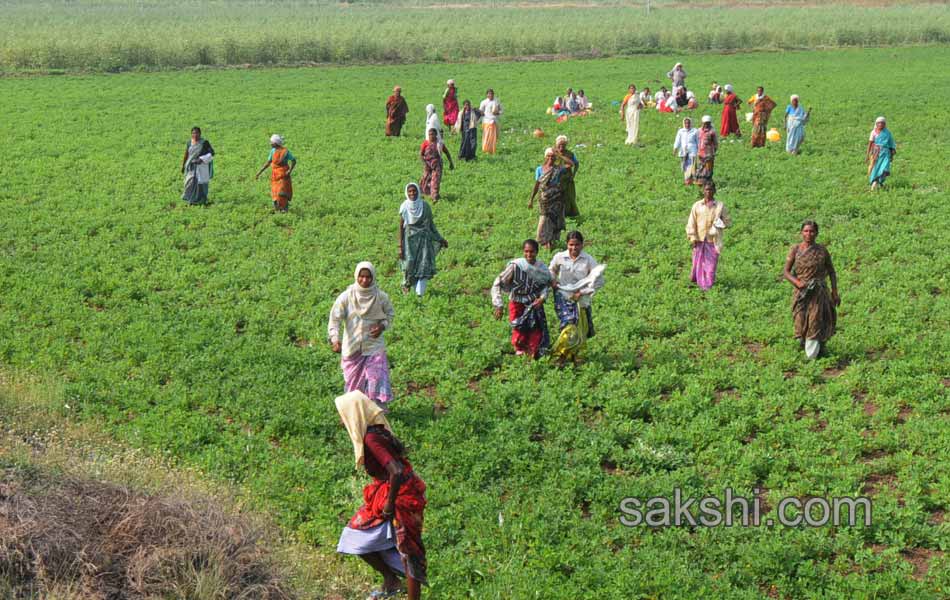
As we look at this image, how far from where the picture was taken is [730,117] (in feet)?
A: 90.7

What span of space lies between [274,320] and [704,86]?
99.6ft

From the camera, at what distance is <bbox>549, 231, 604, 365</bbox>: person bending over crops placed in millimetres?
12031

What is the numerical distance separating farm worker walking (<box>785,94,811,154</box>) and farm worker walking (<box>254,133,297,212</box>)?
41.2 ft

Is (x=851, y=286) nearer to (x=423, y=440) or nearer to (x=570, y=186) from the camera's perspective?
(x=570, y=186)

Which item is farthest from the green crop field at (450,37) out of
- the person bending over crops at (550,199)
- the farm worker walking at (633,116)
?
the person bending over crops at (550,199)

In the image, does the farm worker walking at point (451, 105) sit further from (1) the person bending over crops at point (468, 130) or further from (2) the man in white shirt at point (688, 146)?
(2) the man in white shirt at point (688, 146)

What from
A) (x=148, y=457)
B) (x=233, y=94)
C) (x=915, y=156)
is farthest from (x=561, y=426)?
(x=233, y=94)

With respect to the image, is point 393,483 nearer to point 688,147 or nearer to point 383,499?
point 383,499

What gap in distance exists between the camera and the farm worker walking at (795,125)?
2450 centimetres

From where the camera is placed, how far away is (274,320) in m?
14.0

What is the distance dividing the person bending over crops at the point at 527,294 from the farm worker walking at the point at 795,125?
1471 cm

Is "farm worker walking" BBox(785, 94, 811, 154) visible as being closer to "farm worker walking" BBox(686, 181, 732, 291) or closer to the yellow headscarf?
"farm worker walking" BBox(686, 181, 732, 291)

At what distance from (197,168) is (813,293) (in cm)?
1272

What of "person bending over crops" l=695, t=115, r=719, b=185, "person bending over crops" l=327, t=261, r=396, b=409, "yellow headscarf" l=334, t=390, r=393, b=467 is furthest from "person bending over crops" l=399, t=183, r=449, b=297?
"person bending over crops" l=695, t=115, r=719, b=185
